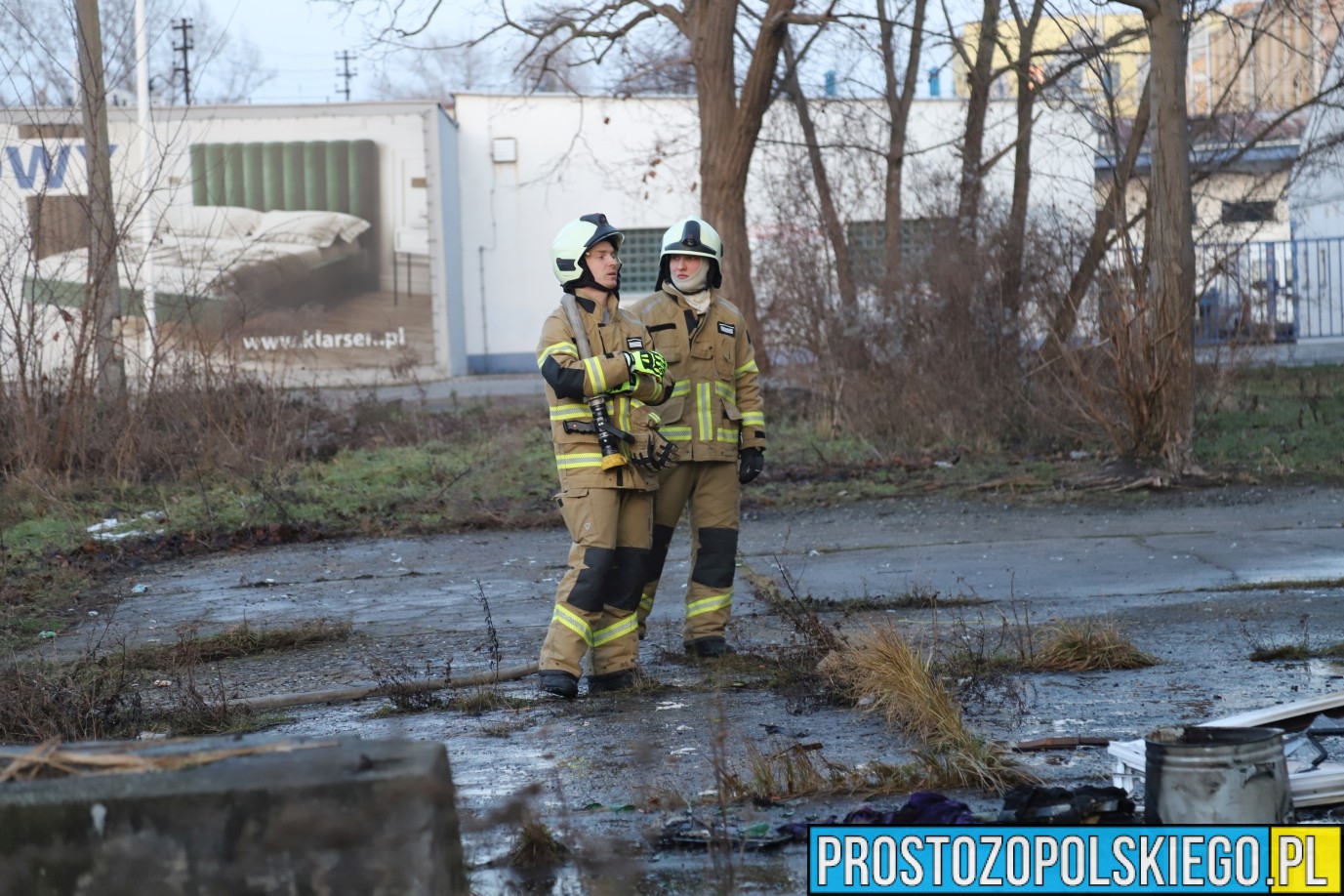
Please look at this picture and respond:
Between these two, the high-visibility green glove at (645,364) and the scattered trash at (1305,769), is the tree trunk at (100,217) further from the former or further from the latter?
the scattered trash at (1305,769)

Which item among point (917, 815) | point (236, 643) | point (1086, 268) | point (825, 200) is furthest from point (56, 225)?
point (917, 815)

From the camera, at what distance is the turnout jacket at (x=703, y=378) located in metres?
6.38

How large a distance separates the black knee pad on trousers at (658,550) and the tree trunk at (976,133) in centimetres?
836

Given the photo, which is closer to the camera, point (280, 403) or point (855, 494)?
point (855, 494)

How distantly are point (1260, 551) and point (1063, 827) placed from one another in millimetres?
5680

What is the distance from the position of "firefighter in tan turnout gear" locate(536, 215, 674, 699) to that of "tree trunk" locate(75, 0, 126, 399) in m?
8.02

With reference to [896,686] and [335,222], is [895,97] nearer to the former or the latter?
[896,686]

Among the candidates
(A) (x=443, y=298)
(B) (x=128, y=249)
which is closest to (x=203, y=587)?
(B) (x=128, y=249)

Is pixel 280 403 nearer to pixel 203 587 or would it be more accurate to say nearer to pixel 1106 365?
pixel 203 587

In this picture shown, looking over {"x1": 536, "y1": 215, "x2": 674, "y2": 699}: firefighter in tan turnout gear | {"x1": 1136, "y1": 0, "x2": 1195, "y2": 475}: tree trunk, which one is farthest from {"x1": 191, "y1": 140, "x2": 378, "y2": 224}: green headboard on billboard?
{"x1": 536, "y1": 215, "x2": 674, "y2": 699}: firefighter in tan turnout gear

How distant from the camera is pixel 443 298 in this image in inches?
1296

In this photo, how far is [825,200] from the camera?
55.5 ft

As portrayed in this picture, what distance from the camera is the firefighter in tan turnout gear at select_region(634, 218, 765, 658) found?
6.36 metres

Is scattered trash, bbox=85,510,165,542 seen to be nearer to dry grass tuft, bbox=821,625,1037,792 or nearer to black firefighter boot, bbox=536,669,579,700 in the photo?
black firefighter boot, bbox=536,669,579,700
